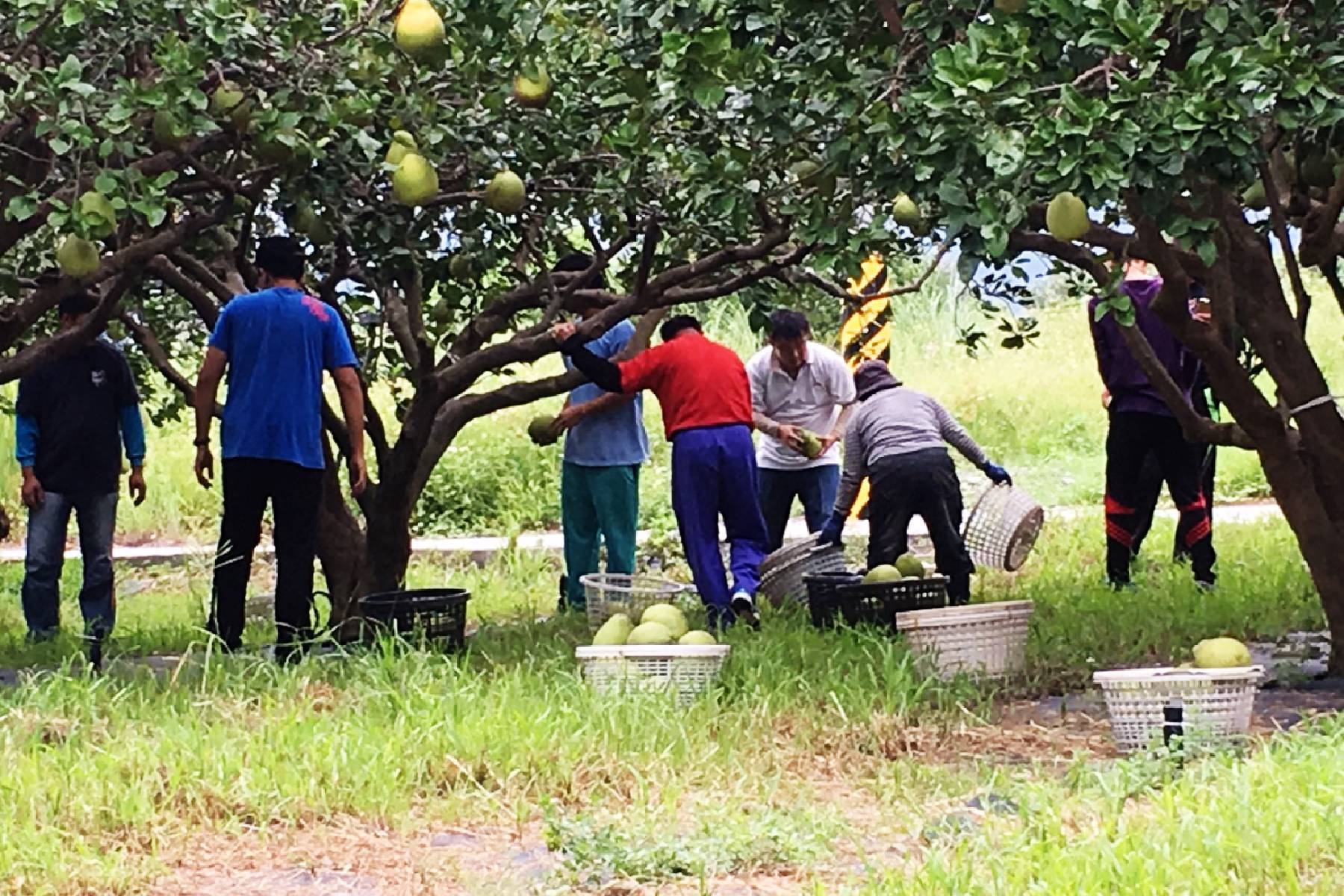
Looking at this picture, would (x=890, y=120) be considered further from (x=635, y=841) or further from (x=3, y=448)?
(x=3, y=448)

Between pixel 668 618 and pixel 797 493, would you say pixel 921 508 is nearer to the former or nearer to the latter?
pixel 797 493

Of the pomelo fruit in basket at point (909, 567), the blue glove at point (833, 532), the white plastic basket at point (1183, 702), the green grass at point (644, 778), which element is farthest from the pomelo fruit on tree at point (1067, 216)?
the blue glove at point (833, 532)

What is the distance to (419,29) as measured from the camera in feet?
19.3

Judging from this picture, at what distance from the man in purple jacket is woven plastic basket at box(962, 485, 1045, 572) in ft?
1.63

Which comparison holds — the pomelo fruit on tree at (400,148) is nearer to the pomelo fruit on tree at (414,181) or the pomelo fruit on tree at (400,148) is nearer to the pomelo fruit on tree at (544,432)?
the pomelo fruit on tree at (414,181)

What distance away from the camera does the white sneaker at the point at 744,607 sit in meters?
8.01

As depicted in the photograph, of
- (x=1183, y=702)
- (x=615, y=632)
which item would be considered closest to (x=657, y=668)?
(x=615, y=632)

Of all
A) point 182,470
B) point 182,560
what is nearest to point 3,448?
point 182,470

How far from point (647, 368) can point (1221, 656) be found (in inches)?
126

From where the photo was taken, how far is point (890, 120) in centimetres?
529

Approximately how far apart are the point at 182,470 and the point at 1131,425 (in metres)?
9.82

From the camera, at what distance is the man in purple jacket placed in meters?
8.97

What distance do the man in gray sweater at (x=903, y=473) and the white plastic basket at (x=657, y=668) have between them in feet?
7.90

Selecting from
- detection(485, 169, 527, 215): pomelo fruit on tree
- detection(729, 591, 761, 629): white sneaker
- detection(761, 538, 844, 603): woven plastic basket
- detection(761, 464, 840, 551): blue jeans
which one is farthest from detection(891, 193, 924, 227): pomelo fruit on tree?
detection(761, 464, 840, 551): blue jeans
